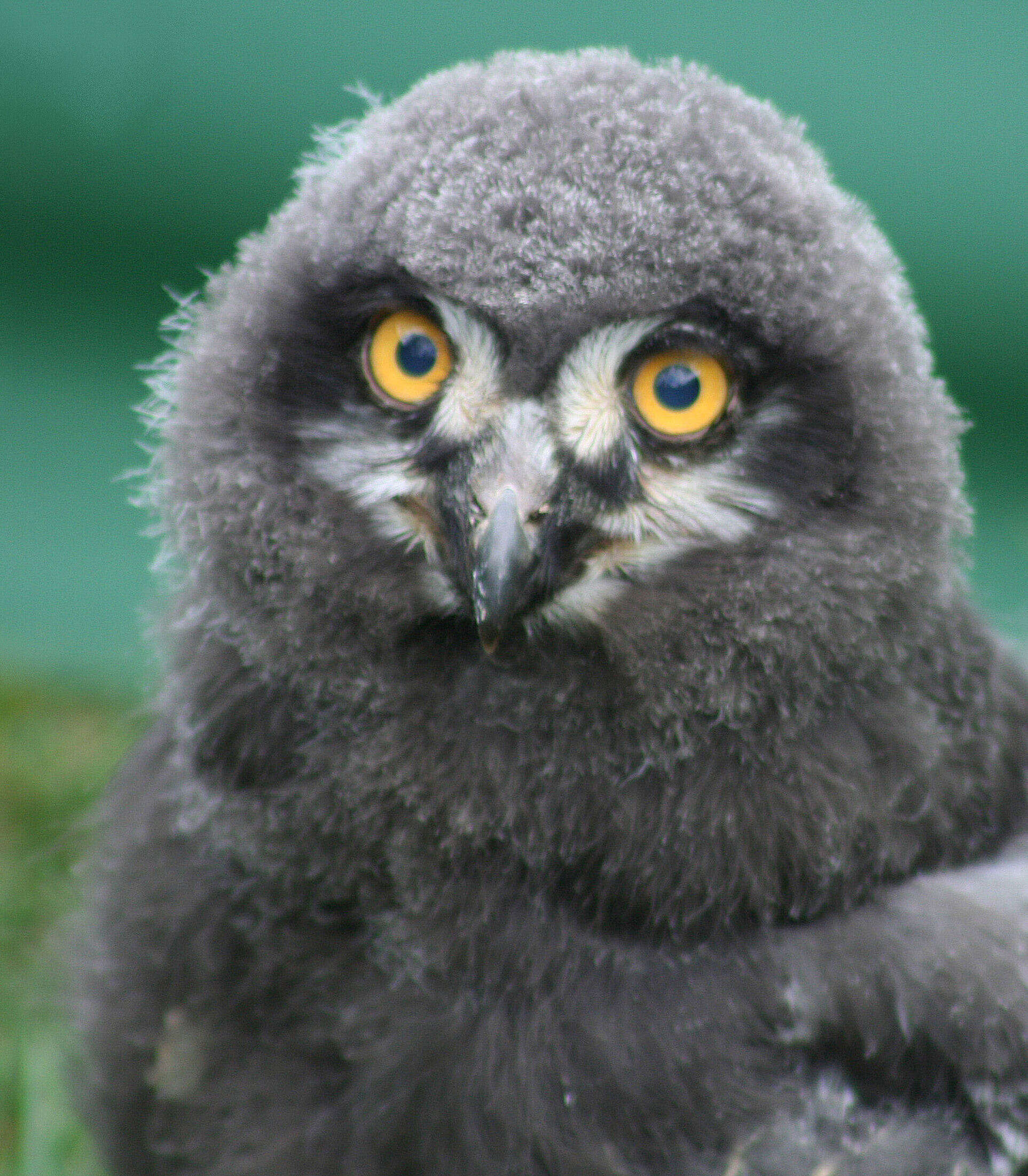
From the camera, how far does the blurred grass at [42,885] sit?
3.17 m

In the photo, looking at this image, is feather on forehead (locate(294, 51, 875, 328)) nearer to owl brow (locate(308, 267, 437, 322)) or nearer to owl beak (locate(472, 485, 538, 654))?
owl brow (locate(308, 267, 437, 322))

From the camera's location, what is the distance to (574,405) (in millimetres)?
2178

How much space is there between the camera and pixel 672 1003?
2.27 metres

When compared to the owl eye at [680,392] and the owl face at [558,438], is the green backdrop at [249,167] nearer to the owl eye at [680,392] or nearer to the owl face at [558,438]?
the owl face at [558,438]

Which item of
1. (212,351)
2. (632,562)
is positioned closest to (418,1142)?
(632,562)

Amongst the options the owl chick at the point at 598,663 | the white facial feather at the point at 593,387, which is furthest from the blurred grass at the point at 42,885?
the white facial feather at the point at 593,387

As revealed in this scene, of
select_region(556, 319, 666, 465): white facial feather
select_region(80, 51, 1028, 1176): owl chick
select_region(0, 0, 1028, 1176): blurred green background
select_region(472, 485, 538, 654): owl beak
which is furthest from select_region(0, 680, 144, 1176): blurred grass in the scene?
select_region(556, 319, 666, 465): white facial feather

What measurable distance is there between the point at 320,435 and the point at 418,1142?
1091 millimetres

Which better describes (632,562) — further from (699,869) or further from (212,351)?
(212,351)

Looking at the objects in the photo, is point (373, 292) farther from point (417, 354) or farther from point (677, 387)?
point (677, 387)

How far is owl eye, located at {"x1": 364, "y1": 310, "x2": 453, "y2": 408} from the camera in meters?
2.22

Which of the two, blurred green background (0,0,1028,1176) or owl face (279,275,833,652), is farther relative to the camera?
blurred green background (0,0,1028,1176)

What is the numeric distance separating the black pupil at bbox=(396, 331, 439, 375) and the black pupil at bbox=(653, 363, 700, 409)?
0.33m

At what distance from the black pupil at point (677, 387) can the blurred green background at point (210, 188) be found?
202cm
